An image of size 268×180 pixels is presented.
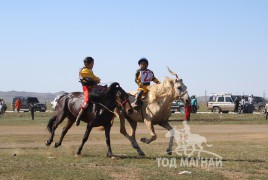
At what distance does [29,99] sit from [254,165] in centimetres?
5657

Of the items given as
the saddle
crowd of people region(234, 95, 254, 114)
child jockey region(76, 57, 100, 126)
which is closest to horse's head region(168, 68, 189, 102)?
the saddle

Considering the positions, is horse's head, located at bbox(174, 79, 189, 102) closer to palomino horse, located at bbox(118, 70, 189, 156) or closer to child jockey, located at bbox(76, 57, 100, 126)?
palomino horse, located at bbox(118, 70, 189, 156)

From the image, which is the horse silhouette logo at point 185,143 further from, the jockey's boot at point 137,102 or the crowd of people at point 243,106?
the crowd of people at point 243,106

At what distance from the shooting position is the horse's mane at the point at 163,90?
1523 cm

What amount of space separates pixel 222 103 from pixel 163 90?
43640mm

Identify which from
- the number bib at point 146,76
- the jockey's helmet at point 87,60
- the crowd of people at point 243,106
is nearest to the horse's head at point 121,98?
the jockey's helmet at point 87,60

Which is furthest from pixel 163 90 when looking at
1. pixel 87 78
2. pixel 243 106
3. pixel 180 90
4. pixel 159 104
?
pixel 243 106

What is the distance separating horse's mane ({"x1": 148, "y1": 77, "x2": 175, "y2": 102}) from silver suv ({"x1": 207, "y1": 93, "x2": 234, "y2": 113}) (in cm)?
4292

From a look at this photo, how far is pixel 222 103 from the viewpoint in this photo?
190 ft

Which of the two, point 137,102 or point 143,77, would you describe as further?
point 143,77

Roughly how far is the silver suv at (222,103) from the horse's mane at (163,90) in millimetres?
42920

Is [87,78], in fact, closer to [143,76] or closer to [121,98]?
[121,98]
